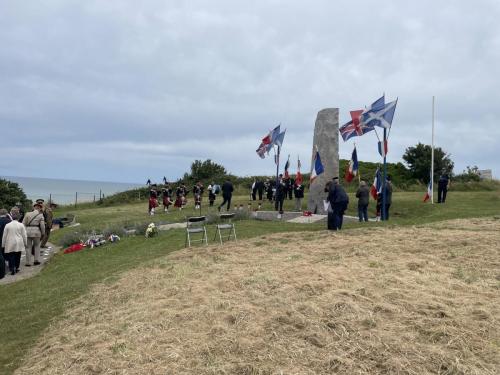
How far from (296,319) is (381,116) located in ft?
41.9

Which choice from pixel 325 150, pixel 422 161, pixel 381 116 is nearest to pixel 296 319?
pixel 381 116

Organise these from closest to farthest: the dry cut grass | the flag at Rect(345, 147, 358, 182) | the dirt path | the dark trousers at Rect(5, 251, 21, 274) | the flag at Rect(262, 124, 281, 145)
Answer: the dry cut grass, the dirt path, the dark trousers at Rect(5, 251, 21, 274), the flag at Rect(345, 147, 358, 182), the flag at Rect(262, 124, 281, 145)

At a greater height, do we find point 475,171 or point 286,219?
point 475,171

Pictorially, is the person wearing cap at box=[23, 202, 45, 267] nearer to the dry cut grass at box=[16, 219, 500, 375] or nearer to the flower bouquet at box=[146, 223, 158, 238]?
the flower bouquet at box=[146, 223, 158, 238]

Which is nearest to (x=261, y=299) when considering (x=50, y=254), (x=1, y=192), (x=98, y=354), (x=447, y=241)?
(x=98, y=354)

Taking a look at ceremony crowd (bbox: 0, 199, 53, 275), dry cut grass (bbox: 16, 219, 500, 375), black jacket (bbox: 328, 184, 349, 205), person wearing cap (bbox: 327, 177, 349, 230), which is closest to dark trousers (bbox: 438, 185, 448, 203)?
person wearing cap (bbox: 327, 177, 349, 230)

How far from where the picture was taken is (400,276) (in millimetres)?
7355

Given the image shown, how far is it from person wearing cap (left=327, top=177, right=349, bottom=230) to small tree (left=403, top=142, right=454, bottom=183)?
29431 millimetres

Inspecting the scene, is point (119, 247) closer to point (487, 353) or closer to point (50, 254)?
point (50, 254)

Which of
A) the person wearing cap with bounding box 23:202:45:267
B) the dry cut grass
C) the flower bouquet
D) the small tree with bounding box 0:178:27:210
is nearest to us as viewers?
the dry cut grass

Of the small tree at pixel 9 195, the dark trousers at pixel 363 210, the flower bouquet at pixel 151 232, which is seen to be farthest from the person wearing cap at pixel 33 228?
the small tree at pixel 9 195

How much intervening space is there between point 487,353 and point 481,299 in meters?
1.58

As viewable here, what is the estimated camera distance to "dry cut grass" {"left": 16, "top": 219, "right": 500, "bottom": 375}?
4.88 m

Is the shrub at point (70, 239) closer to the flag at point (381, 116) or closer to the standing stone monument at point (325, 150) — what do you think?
the standing stone monument at point (325, 150)
